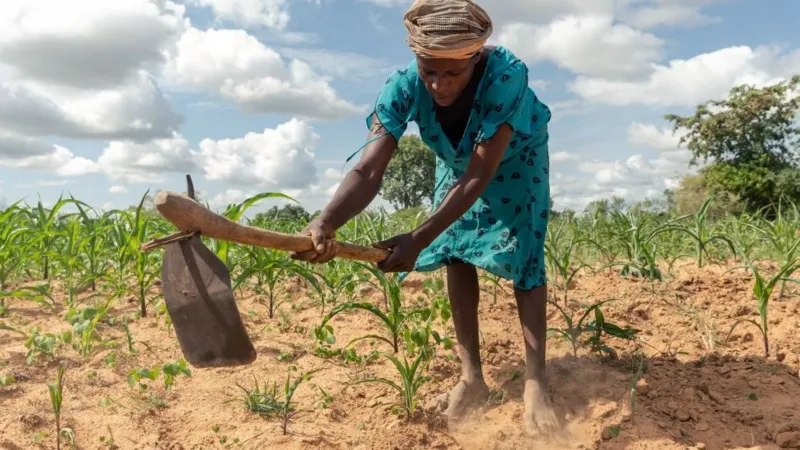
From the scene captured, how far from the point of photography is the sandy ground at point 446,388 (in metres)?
2.28

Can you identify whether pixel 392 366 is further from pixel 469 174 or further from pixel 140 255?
pixel 140 255

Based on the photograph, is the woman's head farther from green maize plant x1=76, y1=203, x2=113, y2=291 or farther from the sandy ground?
green maize plant x1=76, y1=203, x2=113, y2=291

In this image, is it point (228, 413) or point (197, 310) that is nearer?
point (197, 310)

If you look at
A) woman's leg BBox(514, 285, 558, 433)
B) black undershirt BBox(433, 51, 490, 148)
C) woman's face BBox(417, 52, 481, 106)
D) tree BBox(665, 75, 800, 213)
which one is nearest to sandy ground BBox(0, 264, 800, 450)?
woman's leg BBox(514, 285, 558, 433)

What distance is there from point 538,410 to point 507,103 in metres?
1.12

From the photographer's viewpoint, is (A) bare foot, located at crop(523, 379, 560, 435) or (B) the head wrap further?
(A) bare foot, located at crop(523, 379, 560, 435)

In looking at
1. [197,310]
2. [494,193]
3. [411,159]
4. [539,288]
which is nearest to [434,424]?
[539,288]

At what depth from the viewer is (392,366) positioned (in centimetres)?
274

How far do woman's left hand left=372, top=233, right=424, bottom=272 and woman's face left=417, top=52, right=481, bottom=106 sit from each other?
485 mm

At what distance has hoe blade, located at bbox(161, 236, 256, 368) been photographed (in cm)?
174

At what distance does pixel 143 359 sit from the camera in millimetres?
2779

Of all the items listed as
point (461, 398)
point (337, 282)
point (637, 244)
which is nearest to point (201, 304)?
point (461, 398)

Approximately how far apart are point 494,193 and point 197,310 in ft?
3.96

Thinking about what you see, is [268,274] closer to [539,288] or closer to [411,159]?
[539,288]
